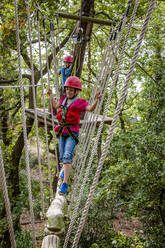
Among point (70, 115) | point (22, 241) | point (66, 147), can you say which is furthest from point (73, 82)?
point (22, 241)

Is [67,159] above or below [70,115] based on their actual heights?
below

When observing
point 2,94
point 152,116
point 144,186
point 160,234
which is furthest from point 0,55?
point 160,234

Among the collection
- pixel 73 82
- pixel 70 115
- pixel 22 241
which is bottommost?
pixel 22 241

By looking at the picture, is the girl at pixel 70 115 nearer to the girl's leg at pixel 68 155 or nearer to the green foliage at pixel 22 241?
the girl's leg at pixel 68 155

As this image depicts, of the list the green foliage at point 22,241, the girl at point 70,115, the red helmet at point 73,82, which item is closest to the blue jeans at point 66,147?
the girl at point 70,115

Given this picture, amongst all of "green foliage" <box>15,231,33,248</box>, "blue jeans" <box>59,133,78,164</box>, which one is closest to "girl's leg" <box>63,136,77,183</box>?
"blue jeans" <box>59,133,78,164</box>

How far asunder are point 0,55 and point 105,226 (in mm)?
3631

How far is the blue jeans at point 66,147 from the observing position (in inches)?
69.2

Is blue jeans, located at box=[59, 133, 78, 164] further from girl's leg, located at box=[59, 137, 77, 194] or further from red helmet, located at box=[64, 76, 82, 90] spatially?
red helmet, located at box=[64, 76, 82, 90]

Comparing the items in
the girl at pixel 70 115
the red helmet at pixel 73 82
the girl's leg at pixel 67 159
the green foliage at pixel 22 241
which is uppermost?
the red helmet at pixel 73 82

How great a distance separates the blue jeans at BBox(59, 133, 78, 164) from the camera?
176 centimetres

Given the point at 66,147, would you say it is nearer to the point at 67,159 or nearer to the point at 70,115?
the point at 67,159

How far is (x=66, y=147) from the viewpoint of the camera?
1830 mm

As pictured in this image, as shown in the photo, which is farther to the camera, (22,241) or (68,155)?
(22,241)
